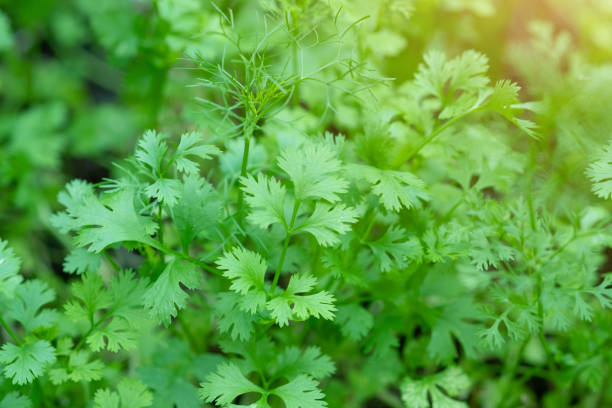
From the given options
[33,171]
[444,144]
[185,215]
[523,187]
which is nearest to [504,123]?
[523,187]

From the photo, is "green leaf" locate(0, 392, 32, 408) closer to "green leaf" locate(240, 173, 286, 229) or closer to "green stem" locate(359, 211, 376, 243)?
"green leaf" locate(240, 173, 286, 229)

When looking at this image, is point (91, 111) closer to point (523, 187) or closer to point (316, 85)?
point (316, 85)

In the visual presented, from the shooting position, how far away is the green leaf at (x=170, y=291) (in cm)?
118

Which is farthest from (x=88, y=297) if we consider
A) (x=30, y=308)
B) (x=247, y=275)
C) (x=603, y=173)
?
(x=603, y=173)

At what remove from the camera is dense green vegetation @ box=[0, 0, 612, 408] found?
1.24 m

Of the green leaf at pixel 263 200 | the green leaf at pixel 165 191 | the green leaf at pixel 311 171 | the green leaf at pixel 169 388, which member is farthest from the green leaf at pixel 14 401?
the green leaf at pixel 311 171

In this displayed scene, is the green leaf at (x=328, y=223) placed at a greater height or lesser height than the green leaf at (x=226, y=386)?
greater

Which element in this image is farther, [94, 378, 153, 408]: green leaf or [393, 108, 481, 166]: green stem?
[393, 108, 481, 166]: green stem

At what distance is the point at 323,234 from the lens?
120cm

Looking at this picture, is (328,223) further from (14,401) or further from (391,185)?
(14,401)

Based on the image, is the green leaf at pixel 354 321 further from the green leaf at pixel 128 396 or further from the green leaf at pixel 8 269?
the green leaf at pixel 8 269

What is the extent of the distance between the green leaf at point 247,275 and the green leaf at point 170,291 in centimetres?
9

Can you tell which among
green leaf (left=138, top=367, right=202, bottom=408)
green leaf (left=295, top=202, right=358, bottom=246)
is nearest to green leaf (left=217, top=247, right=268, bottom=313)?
green leaf (left=295, top=202, right=358, bottom=246)

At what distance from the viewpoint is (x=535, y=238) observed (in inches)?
55.9
